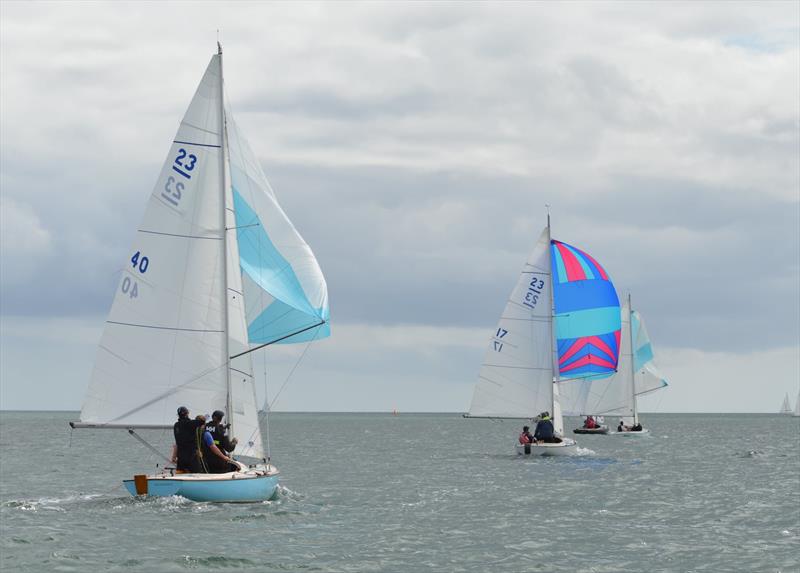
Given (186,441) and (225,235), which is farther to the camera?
(225,235)

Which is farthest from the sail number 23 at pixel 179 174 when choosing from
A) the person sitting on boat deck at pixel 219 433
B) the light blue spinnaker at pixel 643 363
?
the light blue spinnaker at pixel 643 363

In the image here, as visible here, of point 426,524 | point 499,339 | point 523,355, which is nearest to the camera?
point 426,524

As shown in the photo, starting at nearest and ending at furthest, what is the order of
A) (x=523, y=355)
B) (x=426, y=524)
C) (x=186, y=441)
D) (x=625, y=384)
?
(x=186, y=441)
(x=426, y=524)
(x=523, y=355)
(x=625, y=384)

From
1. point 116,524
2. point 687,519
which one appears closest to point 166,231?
point 116,524

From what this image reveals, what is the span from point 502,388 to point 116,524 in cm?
3298

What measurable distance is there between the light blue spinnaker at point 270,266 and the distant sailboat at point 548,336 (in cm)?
2807

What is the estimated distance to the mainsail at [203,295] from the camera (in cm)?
2989

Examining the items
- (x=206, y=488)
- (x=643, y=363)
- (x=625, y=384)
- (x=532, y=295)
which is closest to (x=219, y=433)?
(x=206, y=488)

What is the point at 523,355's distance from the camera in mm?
58125

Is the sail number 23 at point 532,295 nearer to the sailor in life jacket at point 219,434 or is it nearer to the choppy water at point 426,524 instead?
the choppy water at point 426,524

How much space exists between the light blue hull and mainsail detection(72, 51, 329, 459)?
1441 millimetres

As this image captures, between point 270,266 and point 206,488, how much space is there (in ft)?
19.9

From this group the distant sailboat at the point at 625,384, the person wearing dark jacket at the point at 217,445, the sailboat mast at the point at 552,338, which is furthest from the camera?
the distant sailboat at the point at 625,384

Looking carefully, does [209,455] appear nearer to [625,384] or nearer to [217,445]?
[217,445]
